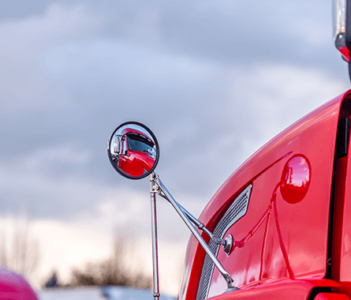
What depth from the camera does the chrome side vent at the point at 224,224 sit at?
2283 mm

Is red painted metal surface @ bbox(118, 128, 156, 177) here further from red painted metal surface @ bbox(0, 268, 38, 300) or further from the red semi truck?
red painted metal surface @ bbox(0, 268, 38, 300)

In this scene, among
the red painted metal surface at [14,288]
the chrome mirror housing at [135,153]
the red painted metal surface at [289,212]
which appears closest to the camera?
the red painted metal surface at [14,288]

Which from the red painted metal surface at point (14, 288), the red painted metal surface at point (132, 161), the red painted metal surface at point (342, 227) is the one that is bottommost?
the red painted metal surface at point (14, 288)

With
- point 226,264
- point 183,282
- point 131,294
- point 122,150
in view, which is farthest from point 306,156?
point 131,294

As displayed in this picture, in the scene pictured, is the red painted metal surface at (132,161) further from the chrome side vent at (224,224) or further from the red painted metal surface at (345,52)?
the red painted metal surface at (345,52)

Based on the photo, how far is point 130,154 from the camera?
7.96 ft

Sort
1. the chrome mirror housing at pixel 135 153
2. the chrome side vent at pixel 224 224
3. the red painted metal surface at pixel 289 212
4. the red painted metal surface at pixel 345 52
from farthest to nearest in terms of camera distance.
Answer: the chrome mirror housing at pixel 135 153, the chrome side vent at pixel 224 224, the red painted metal surface at pixel 289 212, the red painted metal surface at pixel 345 52

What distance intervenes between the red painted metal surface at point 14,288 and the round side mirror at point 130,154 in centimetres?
106

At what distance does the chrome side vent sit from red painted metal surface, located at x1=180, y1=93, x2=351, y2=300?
6cm

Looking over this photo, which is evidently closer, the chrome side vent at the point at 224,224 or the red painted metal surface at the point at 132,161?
the chrome side vent at the point at 224,224

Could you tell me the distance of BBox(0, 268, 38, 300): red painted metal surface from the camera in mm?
1329

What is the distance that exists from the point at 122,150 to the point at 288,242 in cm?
101

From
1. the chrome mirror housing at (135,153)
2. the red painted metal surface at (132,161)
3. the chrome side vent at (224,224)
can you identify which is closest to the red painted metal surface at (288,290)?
the chrome side vent at (224,224)

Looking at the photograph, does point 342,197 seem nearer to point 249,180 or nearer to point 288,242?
point 288,242
